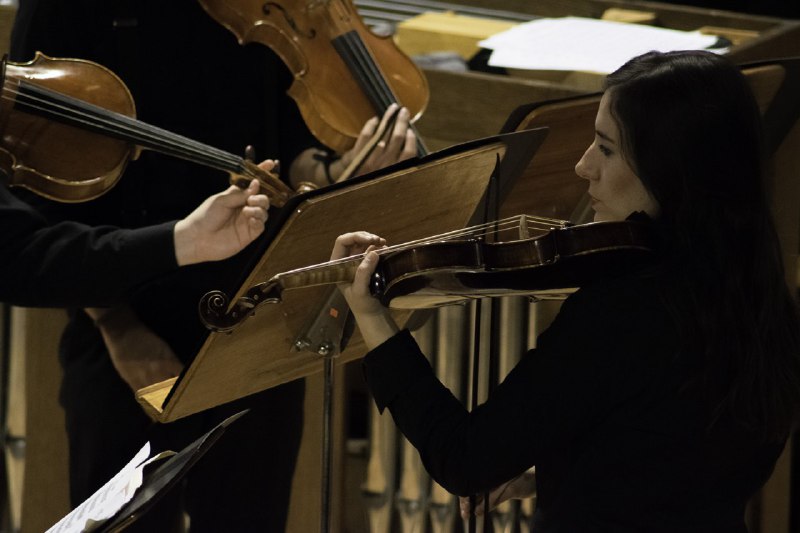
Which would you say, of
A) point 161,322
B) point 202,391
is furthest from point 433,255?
point 161,322

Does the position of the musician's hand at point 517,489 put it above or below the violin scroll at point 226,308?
below

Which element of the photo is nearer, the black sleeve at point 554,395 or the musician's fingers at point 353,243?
the black sleeve at point 554,395

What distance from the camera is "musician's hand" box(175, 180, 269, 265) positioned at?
5.92 ft

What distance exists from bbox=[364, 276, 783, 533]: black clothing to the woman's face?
3.9 inches

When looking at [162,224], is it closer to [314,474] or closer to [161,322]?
[161,322]

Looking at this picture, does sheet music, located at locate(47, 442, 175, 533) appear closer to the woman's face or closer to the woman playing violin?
the woman playing violin

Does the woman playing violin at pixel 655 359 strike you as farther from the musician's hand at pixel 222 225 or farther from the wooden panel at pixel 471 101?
the wooden panel at pixel 471 101

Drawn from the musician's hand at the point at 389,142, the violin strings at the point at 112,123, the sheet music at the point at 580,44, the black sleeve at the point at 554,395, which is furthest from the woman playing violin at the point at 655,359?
the sheet music at the point at 580,44

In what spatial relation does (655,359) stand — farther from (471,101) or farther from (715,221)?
(471,101)

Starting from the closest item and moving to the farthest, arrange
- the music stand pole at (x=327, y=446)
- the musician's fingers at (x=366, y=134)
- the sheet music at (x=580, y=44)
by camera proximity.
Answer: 1. the music stand pole at (x=327, y=446)
2. the musician's fingers at (x=366, y=134)
3. the sheet music at (x=580, y=44)

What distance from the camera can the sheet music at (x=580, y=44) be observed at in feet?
8.75

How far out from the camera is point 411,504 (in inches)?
113

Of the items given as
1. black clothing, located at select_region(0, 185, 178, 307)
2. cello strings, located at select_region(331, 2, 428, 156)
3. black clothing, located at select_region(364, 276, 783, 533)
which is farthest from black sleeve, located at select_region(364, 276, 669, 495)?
cello strings, located at select_region(331, 2, 428, 156)

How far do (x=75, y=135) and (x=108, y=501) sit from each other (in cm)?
66
